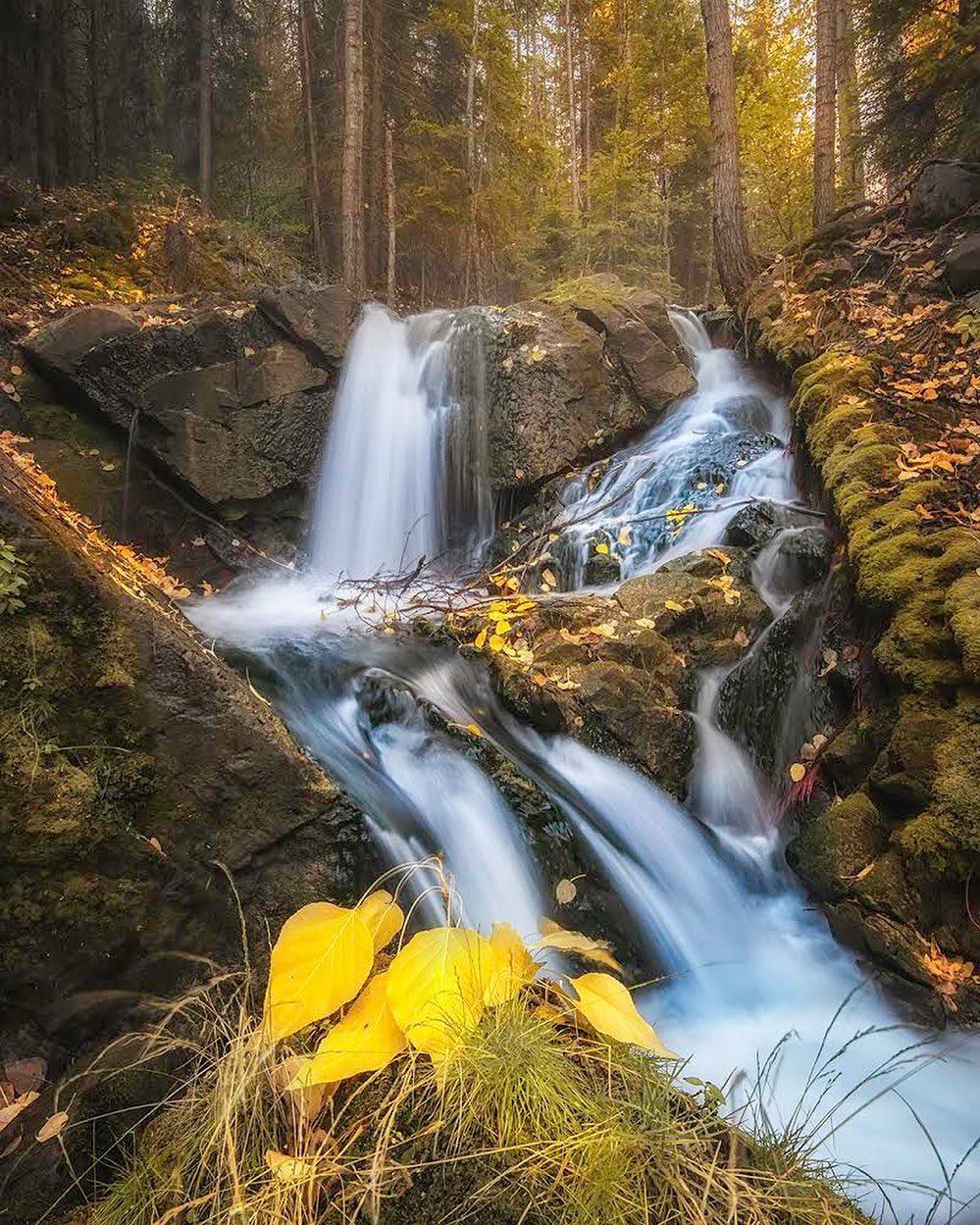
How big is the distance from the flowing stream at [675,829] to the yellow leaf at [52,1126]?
144 cm

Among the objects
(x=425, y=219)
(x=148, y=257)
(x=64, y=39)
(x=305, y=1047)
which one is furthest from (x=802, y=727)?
(x=64, y=39)

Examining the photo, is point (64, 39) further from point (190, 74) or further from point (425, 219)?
point (425, 219)

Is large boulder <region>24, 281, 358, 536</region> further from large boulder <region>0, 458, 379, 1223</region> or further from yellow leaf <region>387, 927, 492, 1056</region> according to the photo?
yellow leaf <region>387, 927, 492, 1056</region>

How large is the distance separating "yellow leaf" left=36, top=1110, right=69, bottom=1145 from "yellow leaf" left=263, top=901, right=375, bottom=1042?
0.59 m

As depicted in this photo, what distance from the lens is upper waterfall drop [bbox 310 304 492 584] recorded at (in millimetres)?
7930

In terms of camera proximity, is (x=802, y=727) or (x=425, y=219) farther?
(x=425, y=219)

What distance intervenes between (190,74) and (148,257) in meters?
10.2

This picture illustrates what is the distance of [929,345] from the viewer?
6023mm

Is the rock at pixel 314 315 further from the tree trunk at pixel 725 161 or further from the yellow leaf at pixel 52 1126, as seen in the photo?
the yellow leaf at pixel 52 1126

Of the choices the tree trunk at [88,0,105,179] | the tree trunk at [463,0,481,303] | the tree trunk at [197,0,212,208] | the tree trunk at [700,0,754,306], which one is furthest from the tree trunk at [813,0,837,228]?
the tree trunk at [88,0,105,179]

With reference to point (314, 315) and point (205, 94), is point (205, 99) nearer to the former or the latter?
point (205, 94)

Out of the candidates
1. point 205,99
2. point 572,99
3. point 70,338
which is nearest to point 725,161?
point 70,338

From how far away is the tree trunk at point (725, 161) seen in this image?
8.72m

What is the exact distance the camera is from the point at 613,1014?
1626 mm
